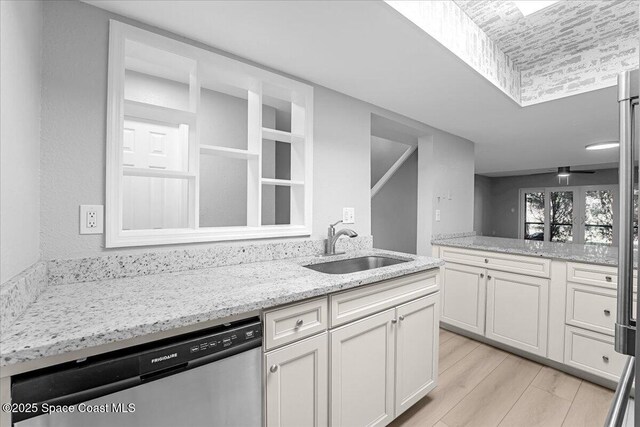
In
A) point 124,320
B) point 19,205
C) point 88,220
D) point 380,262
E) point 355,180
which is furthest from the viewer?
point 355,180

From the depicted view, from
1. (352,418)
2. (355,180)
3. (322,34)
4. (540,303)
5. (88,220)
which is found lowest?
(352,418)

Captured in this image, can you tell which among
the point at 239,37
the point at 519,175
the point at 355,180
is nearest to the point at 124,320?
the point at 239,37

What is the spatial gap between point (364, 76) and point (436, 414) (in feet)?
7.10

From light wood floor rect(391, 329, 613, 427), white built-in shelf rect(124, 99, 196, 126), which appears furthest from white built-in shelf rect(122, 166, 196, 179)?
light wood floor rect(391, 329, 613, 427)

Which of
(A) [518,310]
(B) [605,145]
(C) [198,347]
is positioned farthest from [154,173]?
(B) [605,145]

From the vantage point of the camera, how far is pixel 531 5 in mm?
1469

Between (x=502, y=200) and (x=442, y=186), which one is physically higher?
(x=502, y=200)

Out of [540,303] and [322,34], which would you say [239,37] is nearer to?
[322,34]

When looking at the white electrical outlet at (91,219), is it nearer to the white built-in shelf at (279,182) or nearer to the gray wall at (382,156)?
the white built-in shelf at (279,182)

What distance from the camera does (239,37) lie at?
1.43m

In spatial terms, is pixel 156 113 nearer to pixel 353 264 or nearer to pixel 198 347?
pixel 198 347

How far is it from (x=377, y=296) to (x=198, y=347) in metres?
0.88

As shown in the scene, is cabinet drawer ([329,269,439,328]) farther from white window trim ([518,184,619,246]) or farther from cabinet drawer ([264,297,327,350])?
white window trim ([518,184,619,246])

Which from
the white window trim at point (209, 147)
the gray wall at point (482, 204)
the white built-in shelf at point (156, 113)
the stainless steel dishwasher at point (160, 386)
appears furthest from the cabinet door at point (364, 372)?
the gray wall at point (482, 204)
